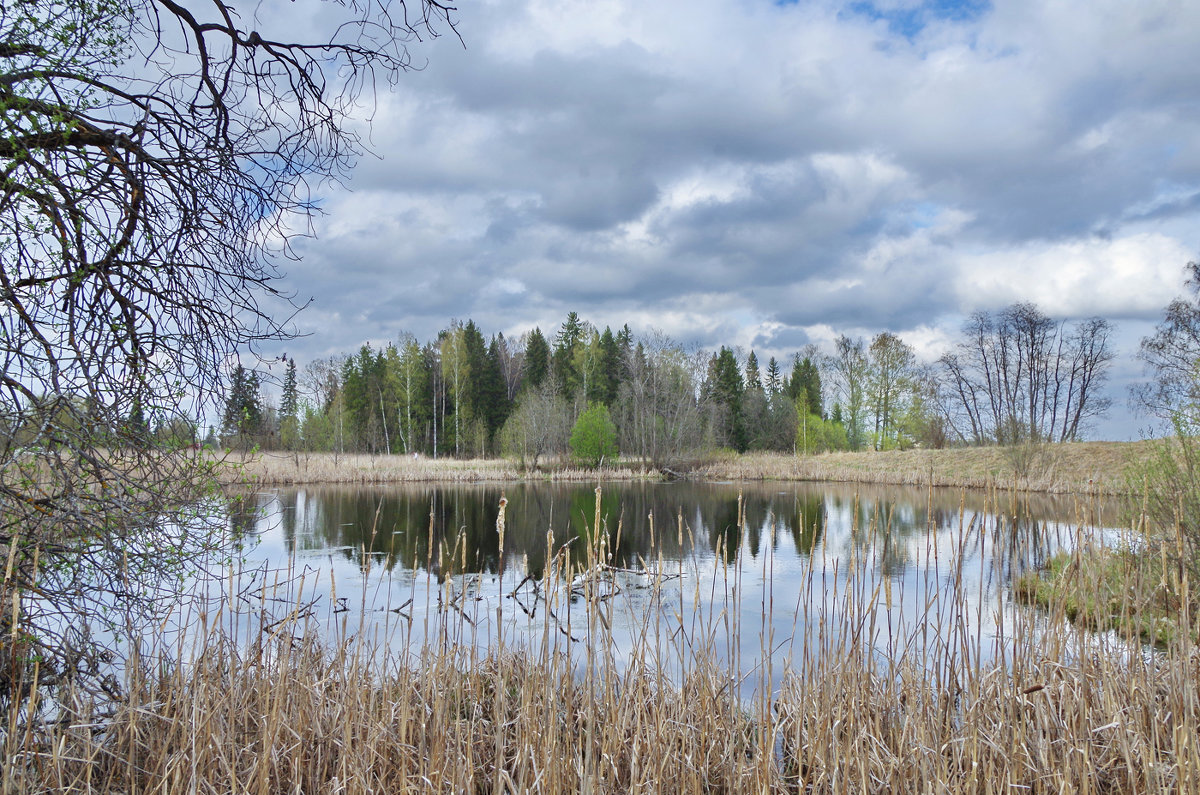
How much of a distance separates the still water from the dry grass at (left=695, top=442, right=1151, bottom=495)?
1.46m

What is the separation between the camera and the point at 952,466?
2823 cm

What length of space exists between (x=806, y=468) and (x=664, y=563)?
23.6 m

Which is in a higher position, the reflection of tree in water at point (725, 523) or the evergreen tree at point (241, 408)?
the evergreen tree at point (241, 408)

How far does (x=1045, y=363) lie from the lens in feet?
108

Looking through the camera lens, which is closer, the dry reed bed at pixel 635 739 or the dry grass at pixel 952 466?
the dry reed bed at pixel 635 739

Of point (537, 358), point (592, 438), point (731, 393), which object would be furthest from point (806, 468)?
point (537, 358)

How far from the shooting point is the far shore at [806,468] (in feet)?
69.8

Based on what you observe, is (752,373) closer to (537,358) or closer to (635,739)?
(537,358)

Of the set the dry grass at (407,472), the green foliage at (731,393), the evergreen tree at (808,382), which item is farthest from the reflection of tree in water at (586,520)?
the evergreen tree at (808,382)

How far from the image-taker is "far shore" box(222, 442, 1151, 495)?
838 inches

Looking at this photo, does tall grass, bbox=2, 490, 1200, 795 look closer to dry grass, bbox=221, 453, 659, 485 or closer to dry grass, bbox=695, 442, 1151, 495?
dry grass, bbox=695, 442, 1151, 495

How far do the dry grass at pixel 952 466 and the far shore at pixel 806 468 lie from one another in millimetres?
27

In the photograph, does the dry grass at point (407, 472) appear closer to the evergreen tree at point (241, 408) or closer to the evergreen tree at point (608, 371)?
the evergreen tree at point (608, 371)

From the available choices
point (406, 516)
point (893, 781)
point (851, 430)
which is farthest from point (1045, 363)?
point (893, 781)
